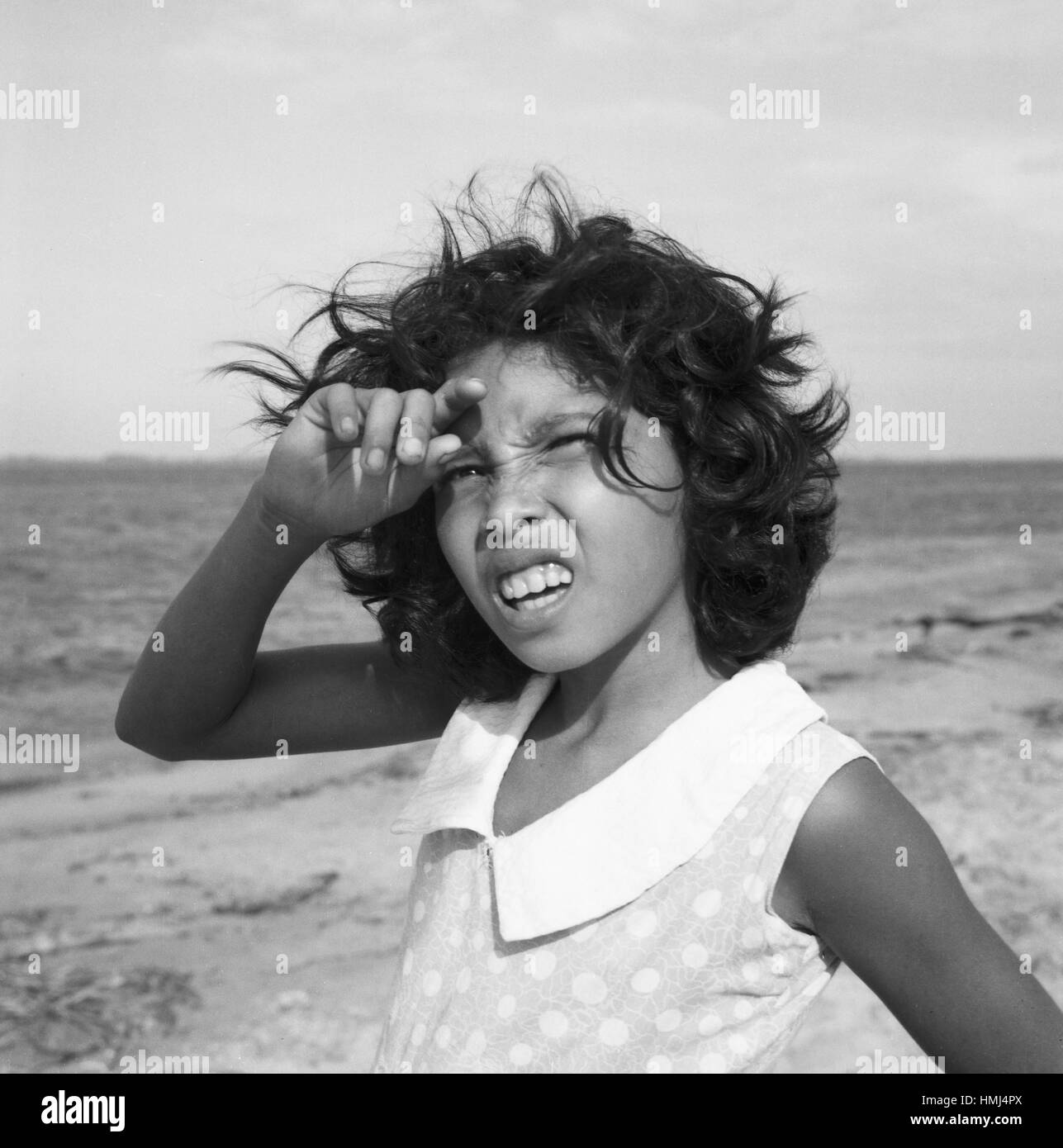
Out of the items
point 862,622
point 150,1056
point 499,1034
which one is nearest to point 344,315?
point 499,1034

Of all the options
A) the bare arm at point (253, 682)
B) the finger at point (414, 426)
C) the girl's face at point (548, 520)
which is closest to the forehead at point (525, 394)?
the girl's face at point (548, 520)

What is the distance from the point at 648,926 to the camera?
160 centimetres

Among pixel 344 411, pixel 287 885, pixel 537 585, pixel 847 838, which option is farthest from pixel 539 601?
pixel 287 885

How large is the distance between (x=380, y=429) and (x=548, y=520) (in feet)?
0.83

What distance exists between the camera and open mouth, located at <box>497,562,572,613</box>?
1.70 m

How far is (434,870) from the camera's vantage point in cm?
184

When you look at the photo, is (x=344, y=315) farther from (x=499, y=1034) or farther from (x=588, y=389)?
(x=499, y=1034)

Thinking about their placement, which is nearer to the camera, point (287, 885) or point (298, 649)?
point (298, 649)

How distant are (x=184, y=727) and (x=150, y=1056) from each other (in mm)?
2343

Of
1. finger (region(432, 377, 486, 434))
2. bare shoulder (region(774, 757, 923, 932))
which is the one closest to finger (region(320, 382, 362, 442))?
finger (region(432, 377, 486, 434))

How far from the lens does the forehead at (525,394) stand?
1.76m

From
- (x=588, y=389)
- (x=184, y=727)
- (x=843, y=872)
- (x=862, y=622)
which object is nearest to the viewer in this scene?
(x=843, y=872)

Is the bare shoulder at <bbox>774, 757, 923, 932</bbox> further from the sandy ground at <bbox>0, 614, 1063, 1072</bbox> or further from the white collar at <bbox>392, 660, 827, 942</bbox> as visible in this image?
the sandy ground at <bbox>0, 614, 1063, 1072</bbox>

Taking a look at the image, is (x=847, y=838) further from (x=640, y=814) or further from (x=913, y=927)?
(x=640, y=814)
